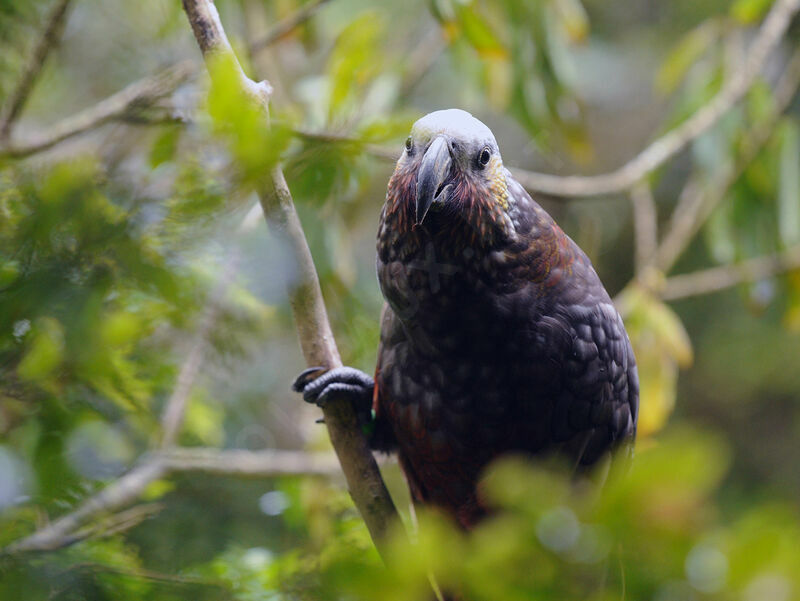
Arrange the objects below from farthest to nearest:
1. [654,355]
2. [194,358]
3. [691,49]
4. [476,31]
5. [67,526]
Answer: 1. [691,49]
2. [654,355]
3. [476,31]
4. [194,358]
5. [67,526]

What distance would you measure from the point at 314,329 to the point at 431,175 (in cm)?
40

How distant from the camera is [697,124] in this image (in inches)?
137

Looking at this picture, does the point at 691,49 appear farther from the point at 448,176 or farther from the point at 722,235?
the point at 448,176

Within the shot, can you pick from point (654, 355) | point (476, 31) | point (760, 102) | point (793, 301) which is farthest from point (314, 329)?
point (760, 102)

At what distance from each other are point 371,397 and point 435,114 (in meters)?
0.71

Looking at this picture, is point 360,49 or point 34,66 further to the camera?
point 360,49

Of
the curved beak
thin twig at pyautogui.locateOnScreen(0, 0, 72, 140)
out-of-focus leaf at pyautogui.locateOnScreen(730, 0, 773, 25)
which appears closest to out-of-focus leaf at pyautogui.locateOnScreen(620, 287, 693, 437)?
out-of-focus leaf at pyautogui.locateOnScreen(730, 0, 773, 25)

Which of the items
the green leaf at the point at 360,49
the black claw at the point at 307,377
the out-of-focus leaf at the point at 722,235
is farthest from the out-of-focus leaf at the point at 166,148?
the out-of-focus leaf at the point at 722,235

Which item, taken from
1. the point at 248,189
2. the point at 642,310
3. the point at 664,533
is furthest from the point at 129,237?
the point at 642,310

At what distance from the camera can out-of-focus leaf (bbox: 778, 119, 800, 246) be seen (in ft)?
10.7

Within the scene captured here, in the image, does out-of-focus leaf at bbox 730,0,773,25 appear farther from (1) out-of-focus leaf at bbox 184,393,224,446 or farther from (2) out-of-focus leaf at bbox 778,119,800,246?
(1) out-of-focus leaf at bbox 184,393,224,446

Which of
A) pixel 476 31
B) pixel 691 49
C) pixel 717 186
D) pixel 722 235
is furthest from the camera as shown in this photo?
pixel 691 49

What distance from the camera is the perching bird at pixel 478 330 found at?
1.61 meters

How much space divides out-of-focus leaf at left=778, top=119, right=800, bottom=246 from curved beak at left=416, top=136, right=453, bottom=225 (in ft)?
7.51
